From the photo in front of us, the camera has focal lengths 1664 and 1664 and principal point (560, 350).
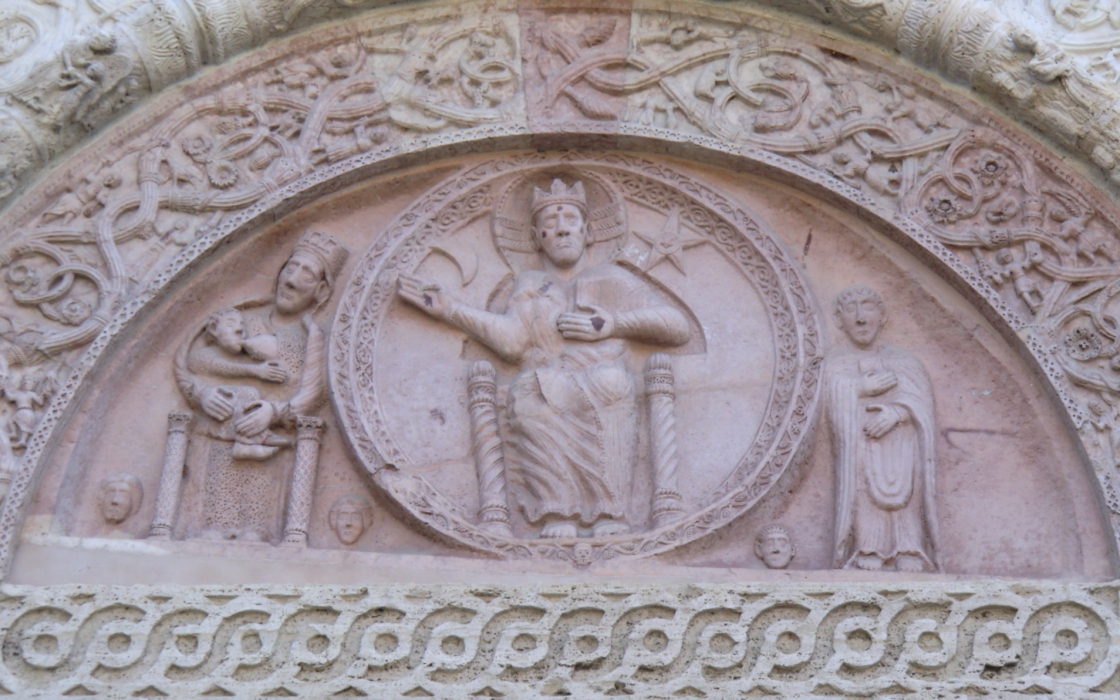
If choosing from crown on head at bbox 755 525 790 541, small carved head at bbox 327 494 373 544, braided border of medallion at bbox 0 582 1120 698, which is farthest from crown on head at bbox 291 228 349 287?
crown on head at bbox 755 525 790 541

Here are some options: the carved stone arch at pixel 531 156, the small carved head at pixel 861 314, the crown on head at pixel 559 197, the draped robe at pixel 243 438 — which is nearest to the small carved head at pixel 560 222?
the crown on head at pixel 559 197

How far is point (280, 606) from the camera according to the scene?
21.7ft

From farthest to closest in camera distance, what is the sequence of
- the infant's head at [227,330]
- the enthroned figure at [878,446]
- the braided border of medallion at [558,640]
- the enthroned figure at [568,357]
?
1. the infant's head at [227,330]
2. the enthroned figure at [568,357]
3. the enthroned figure at [878,446]
4. the braided border of medallion at [558,640]

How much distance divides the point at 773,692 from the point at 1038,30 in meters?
3.22

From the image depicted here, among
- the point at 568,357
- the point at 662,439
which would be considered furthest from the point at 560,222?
the point at 662,439

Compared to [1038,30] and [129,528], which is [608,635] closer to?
[129,528]

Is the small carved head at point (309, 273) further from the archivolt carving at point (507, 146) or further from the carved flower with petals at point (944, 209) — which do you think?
the carved flower with petals at point (944, 209)

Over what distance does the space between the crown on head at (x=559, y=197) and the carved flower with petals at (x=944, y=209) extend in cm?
159

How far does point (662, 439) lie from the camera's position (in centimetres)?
719

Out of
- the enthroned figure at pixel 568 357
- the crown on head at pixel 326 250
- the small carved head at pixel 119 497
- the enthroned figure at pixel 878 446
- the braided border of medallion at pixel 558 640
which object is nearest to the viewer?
the braided border of medallion at pixel 558 640

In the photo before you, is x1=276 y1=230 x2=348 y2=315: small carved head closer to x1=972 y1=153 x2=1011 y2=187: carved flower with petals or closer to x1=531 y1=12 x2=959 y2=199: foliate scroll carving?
x1=531 y1=12 x2=959 y2=199: foliate scroll carving

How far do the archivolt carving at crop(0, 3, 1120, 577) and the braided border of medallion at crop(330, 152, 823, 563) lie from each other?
0.13 metres

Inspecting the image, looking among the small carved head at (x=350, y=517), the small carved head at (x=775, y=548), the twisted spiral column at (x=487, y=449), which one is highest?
the twisted spiral column at (x=487, y=449)

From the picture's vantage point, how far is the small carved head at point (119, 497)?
7.00 m
